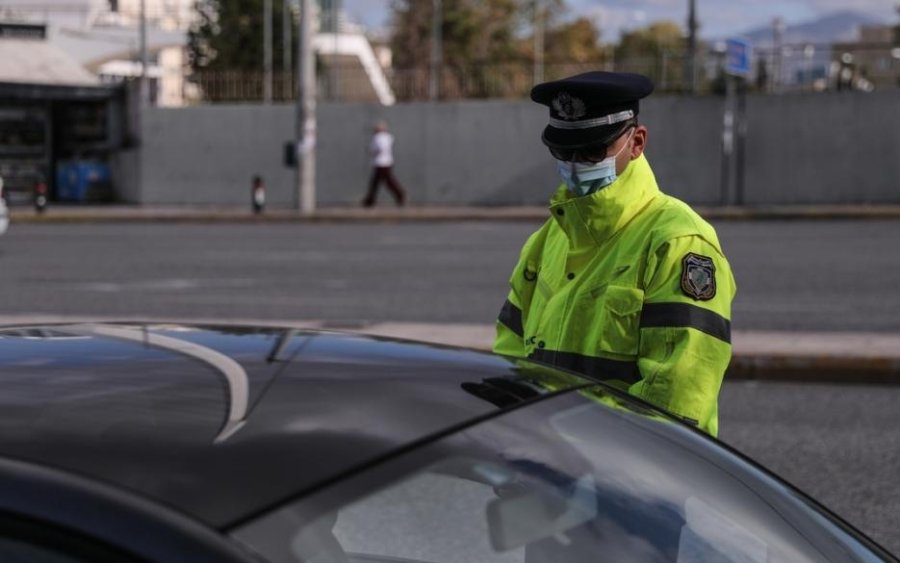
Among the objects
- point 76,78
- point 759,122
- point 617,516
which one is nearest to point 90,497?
point 617,516

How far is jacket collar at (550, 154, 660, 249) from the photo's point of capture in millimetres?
3469

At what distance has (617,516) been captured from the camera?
2285 millimetres

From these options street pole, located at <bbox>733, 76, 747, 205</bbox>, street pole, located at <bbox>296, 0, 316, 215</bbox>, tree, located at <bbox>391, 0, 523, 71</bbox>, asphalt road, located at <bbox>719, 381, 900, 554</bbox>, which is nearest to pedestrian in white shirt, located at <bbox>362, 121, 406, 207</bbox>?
street pole, located at <bbox>296, 0, 316, 215</bbox>

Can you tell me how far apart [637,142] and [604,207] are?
0.72ft

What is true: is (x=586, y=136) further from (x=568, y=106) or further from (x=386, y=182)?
(x=386, y=182)

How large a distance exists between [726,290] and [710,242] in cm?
12

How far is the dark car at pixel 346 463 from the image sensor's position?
5.99 feet

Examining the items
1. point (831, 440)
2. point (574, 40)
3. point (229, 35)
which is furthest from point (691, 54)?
point (574, 40)

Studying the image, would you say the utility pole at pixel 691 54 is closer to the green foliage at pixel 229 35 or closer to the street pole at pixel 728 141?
the street pole at pixel 728 141

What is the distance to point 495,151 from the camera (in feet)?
94.3

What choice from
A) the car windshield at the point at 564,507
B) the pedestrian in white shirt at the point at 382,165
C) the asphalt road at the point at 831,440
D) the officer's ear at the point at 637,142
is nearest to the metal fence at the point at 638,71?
the pedestrian in white shirt at the point at 382,165

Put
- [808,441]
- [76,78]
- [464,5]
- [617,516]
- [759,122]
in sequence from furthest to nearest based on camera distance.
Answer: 1. [464,5]
2. [76,78]
3. [759,122]
4. [808,441]
5. [617,516]

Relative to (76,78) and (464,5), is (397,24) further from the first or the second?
(76,78)

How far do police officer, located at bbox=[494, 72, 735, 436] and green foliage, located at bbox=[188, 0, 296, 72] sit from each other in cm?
5499
